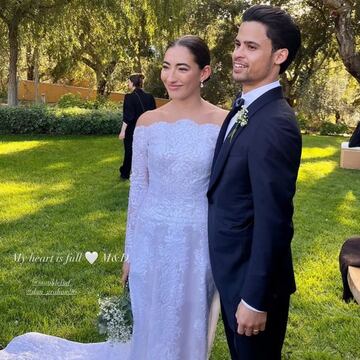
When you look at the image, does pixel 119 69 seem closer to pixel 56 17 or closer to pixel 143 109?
pixel 56 17

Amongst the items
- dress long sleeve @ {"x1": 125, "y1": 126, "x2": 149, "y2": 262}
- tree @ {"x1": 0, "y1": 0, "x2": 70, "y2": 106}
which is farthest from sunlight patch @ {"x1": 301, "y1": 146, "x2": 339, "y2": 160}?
dress long sleeve @ {"x1": 125, "y1": 126, "x2": 149, "y2": 262}

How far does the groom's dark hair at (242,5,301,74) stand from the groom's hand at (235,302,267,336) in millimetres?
848

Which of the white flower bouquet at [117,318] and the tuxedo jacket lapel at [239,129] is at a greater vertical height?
the tuxedo jacket lapel at [239,129]

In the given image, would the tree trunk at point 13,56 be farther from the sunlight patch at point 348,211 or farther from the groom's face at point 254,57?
the groom's face at point 254,57

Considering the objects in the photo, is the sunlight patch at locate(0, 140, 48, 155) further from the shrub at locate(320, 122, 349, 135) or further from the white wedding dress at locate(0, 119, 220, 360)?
the shrub at locate(320, 122, 349, 135)

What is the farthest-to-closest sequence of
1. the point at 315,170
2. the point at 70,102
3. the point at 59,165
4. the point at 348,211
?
the point at 70,102, the point at 315,170, the point at 59,165, the point at 348,211

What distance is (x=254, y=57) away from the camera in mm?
1601

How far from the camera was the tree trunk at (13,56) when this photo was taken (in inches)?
544

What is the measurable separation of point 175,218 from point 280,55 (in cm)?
93

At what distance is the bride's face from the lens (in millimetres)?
2129

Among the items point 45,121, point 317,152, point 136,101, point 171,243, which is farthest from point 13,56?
point 171,243

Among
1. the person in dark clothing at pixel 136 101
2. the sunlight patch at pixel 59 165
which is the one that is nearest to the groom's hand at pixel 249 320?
the person in dark clothing at pixel 136 101

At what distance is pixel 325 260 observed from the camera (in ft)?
15.6

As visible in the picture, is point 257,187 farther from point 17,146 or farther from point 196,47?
point 17,146
